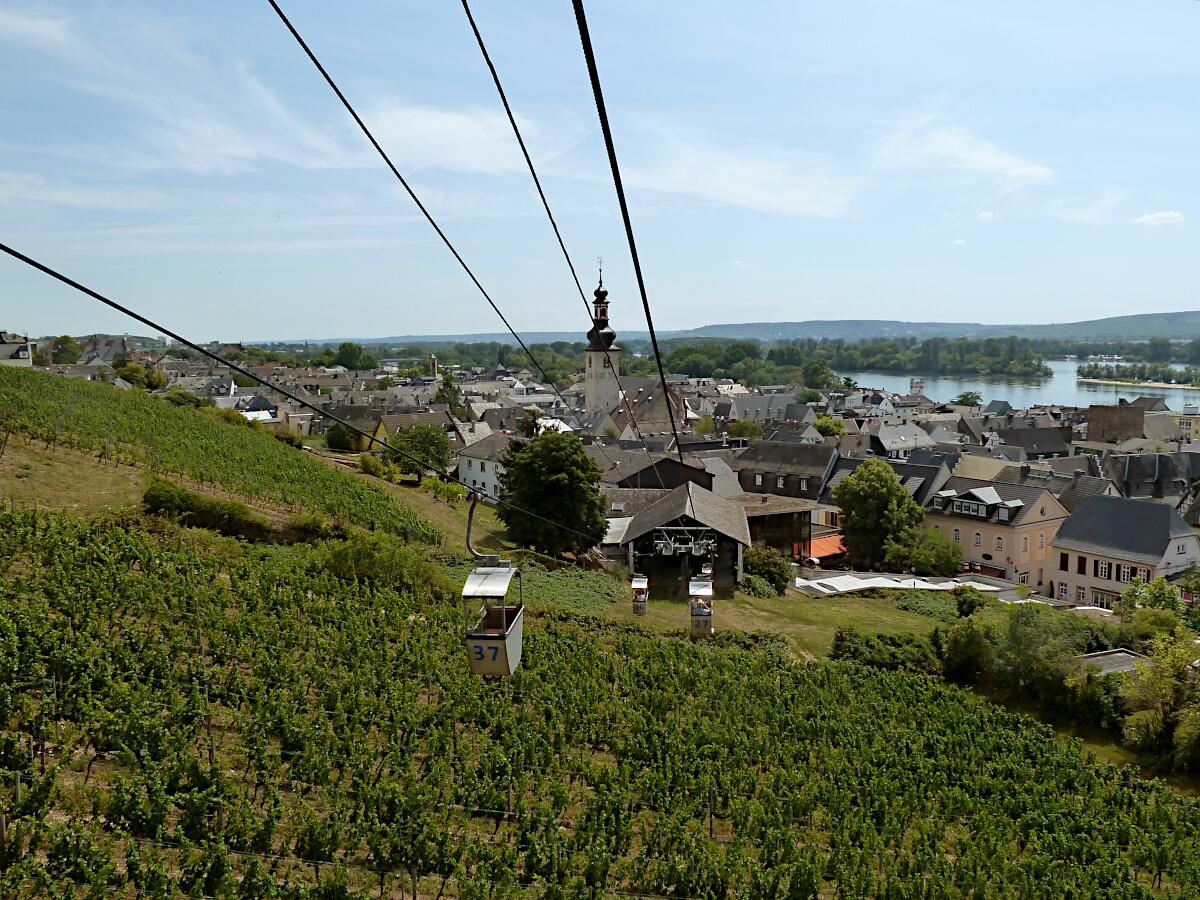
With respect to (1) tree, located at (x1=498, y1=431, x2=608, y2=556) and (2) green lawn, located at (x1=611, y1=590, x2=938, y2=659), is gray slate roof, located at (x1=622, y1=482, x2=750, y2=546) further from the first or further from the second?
(2) green lawn, located at (x1=611, y1=590, x2=938, y2=659)

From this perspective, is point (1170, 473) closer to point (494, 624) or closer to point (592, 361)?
point (592, 361)

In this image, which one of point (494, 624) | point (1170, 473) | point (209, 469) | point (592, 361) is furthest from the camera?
point (592, 361)

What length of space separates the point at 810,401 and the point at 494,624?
371 feet

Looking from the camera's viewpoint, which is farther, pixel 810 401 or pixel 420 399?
pixel 810 401

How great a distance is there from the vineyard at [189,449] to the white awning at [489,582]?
2325 centimetres

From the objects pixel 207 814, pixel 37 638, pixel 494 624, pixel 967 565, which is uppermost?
pixel 494 624

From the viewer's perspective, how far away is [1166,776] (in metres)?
20.2

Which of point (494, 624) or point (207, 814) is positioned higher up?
point (494, 624)

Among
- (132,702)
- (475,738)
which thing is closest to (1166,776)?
(475,738)

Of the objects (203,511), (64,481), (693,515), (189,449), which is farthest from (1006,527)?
(64,481)

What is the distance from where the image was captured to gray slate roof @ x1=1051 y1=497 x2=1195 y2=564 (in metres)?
35.0

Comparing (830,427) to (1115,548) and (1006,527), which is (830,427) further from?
(1115,548)

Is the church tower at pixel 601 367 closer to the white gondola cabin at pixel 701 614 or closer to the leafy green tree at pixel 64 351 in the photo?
the white gondola cabin at pixel 701 614

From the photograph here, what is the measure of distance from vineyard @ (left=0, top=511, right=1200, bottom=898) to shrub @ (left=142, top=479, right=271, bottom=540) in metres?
3.54
